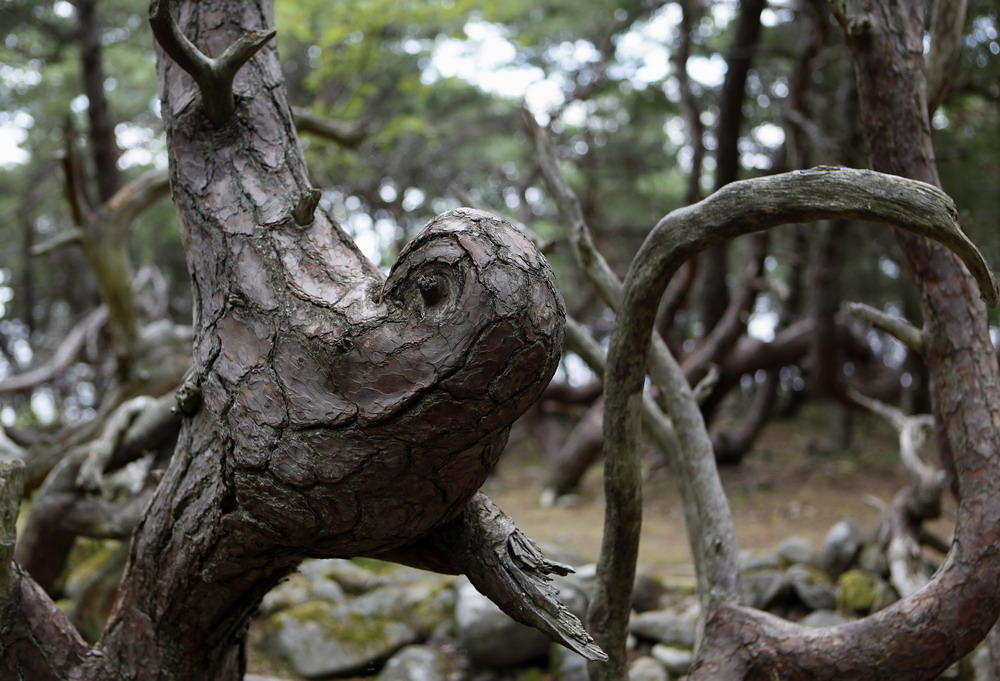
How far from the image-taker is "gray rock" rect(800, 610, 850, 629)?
13.0 feet

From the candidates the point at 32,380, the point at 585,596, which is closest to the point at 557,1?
the point at 32,380

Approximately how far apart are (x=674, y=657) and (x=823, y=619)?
769 millimetres

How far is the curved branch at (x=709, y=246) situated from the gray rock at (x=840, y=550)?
242 centimetres

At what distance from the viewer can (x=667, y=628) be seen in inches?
159

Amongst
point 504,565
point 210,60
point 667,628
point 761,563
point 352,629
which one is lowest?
point 504,565

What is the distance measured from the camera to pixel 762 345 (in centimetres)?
819

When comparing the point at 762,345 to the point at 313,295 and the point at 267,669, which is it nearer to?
the point at 267,669

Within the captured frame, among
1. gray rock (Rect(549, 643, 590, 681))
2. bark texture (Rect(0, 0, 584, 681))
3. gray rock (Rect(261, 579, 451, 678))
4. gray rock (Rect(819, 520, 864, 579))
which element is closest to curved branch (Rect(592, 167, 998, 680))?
bark texture (Rect(0, 0, 584, 681))

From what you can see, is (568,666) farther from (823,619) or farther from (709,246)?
(709,246)

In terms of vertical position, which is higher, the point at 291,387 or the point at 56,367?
the point at 56,367

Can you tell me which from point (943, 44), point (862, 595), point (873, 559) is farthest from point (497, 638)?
point (943, 44)

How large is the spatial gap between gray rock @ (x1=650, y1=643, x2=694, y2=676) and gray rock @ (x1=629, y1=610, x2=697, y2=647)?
60mm

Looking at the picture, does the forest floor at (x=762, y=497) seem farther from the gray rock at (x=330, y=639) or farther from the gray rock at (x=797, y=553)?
the gray rock at (x=330, y=639)

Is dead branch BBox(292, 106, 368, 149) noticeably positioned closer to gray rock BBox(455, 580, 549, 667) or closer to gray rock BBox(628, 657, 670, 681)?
gray rock BBox(455, 580, 549, 667)
